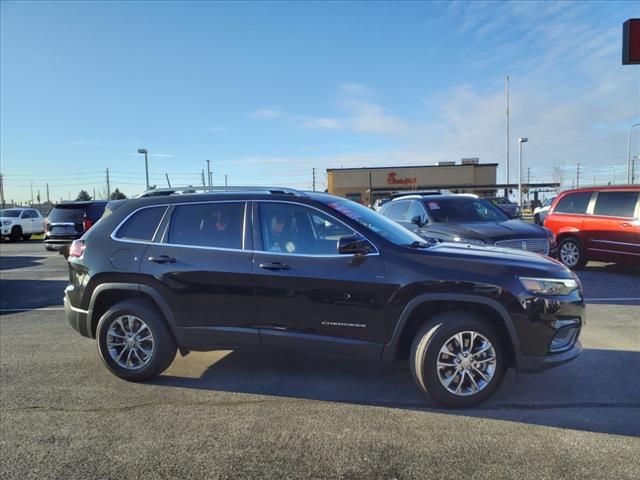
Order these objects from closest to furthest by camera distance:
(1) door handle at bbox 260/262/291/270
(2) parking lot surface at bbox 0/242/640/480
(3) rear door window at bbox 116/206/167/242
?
(2) parking lot surface at bbox 0/242/640/480
(1) door handle at bbox 260/262/291/270
(3) rear door window at bbox 116/206/167/242

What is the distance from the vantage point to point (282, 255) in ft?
13.6

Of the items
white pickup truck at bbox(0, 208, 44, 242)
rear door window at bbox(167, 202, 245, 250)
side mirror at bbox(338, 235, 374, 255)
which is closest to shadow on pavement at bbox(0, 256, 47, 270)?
white pickup truck at bbox(0, 208, 44, 242)

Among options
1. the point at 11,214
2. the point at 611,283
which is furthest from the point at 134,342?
the point at 11,214

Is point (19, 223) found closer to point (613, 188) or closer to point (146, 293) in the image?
point (146, 293)

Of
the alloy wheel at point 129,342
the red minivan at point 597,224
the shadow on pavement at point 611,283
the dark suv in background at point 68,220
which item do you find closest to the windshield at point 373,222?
the alloy wheel at point 129,342

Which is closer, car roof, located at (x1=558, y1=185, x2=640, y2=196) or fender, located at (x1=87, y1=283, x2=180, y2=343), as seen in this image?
fender, located at (x1=87, y1=283, x2=180, y2=343)

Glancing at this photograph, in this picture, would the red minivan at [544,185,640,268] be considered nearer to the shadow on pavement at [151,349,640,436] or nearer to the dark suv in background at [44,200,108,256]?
the shadow on pavement at [151,349,640,436]

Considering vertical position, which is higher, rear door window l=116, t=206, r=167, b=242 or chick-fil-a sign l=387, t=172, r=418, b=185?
chick-fil-a sign l=387, t=172, r=418, b=185

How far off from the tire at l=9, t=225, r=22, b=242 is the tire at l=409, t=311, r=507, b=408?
27365 mm

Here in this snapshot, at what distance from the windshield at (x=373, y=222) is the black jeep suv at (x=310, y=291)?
22mm

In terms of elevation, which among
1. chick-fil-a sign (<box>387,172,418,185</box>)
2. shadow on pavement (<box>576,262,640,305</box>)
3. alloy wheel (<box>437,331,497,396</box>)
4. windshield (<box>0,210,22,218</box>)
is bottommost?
shadow on pavement (<box>576,262,640,305</box>)

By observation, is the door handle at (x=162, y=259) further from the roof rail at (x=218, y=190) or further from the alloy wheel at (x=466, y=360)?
the alloy wheel at (x=466, y=360)

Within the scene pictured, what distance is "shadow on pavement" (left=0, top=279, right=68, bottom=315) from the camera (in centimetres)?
834

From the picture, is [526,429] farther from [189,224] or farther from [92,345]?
[92,345]
